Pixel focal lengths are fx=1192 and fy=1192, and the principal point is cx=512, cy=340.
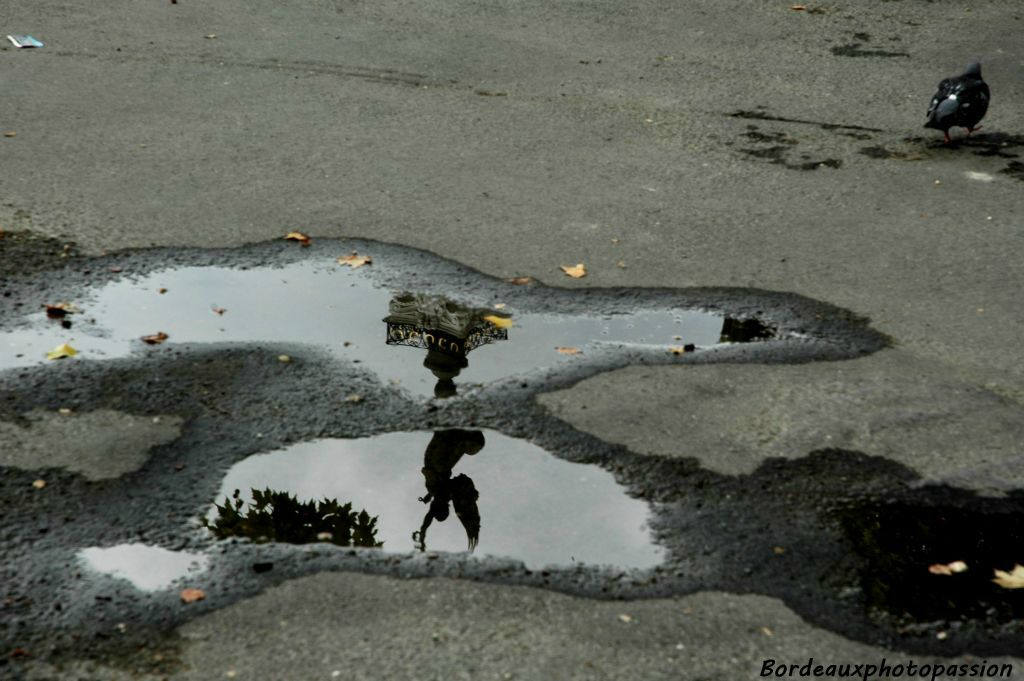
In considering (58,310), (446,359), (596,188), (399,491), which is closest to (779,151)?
(596,188)

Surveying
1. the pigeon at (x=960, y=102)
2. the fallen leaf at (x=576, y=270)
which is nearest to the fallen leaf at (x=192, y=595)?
the fallen leaf at (x=576, y=270)

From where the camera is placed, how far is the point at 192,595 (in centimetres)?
360

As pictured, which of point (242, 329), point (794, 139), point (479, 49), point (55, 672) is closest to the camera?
point (55, 672)

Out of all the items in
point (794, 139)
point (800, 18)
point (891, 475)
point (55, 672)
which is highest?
point (800, 18)

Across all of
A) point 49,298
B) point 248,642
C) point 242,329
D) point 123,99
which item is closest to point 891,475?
point 248,642

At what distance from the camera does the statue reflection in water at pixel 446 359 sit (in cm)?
418

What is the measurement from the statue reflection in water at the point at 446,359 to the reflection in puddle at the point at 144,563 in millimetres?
747

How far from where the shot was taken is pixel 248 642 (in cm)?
343

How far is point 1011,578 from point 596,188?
3.78 meters

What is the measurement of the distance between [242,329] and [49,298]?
0.94 metres

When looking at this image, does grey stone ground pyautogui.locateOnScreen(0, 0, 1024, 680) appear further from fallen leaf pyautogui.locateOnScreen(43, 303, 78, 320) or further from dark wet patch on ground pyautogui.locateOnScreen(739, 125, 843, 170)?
fallen leaf pyautogui.locateOnScreen(43, 303, 78, 320)

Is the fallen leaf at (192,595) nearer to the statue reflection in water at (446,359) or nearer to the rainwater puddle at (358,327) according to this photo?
the statue reflection in water at (446,359)

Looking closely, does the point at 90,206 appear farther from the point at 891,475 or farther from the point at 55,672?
the point at 891,475

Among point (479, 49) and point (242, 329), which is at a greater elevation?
point (479, 49)
